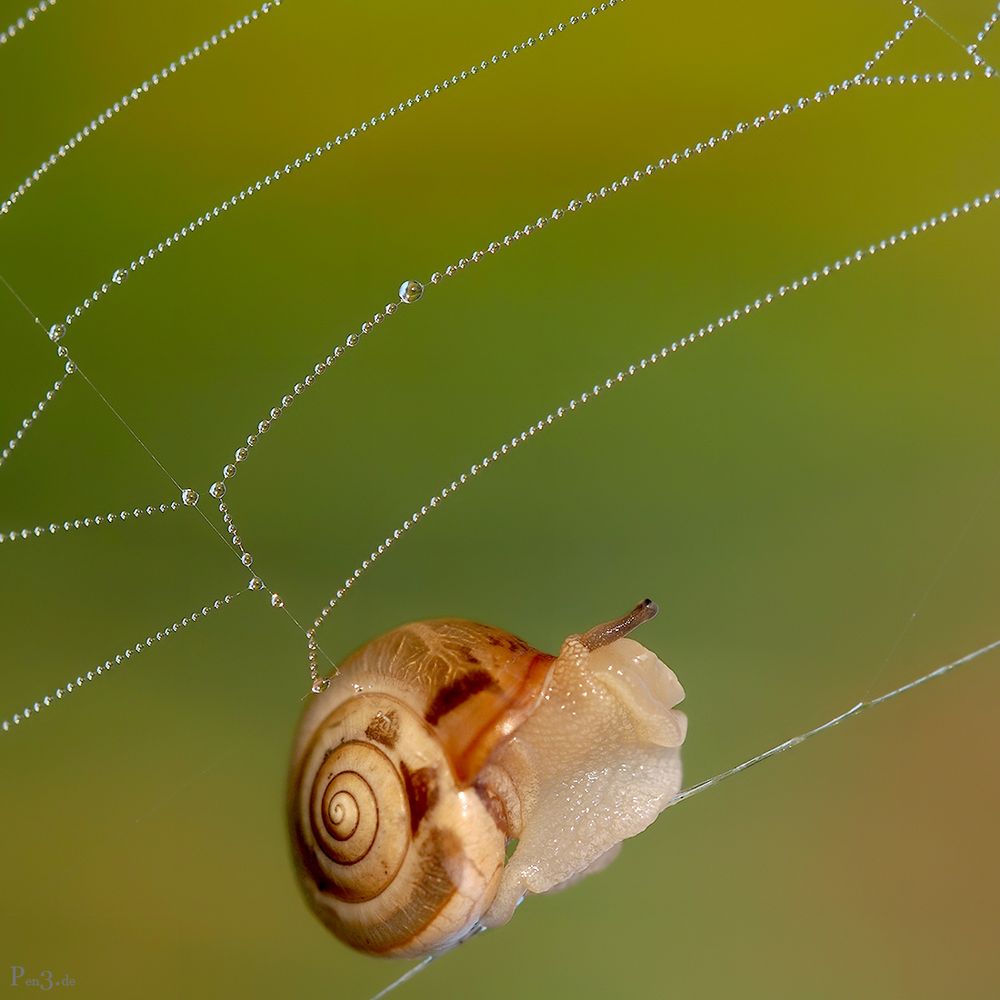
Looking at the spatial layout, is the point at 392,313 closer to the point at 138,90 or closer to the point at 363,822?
the point at 138,90

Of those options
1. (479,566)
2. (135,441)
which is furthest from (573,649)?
(135,441)

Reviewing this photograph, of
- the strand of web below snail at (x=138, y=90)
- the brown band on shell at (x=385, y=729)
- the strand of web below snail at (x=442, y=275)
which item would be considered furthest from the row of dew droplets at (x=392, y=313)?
the brown band on shell at (x=385, y=729)

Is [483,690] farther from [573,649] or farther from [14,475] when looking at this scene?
[14,475]

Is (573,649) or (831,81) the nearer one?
(573,649)

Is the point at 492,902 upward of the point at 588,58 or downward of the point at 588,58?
downward

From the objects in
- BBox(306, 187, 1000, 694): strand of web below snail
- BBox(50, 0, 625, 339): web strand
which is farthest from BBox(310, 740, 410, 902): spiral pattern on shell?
BBox(50, 0, 625, 339): web strand

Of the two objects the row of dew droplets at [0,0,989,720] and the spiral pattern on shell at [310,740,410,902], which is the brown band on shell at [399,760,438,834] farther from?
the row of dew droplets at [0,0,989,720]
